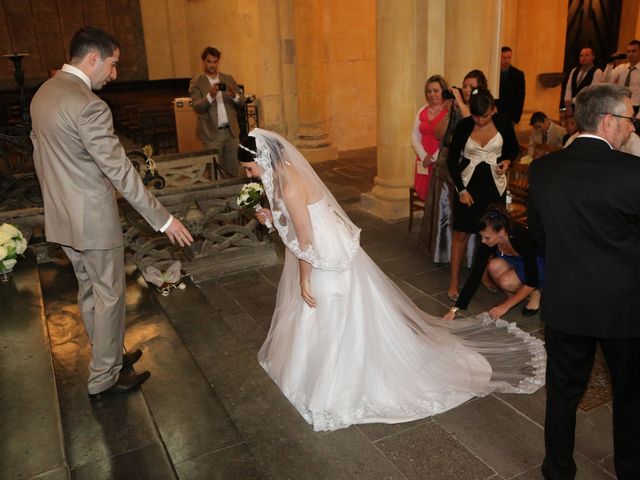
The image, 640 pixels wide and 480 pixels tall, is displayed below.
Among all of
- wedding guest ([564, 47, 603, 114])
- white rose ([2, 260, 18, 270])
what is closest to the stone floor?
white rose ([2, 260, 18, 270])

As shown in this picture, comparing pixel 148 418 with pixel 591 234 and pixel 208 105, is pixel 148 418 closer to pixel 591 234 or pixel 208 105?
pixel 591 234

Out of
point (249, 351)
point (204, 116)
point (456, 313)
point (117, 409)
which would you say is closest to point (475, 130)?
point (456, 313)

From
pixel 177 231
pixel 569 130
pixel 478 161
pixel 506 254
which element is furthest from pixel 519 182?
pixel 177 231

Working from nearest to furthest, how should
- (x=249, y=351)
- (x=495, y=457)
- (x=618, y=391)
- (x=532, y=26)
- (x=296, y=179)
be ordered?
(x=618, y=391), (x=495, y=457), (x=296, y=179), (x=249, y=351), (x=532, y=26)

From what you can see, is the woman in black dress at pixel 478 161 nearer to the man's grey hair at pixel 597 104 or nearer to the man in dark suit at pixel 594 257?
the man in dark suit at pixel 594 257

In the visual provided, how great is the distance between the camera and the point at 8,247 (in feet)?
14.9

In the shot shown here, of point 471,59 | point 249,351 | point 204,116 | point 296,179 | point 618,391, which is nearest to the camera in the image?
point 618,391

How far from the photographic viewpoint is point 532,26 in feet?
40.5

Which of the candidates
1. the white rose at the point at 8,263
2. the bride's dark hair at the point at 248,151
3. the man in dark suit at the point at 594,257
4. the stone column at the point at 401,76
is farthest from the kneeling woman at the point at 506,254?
the white rose at the point at 8,263

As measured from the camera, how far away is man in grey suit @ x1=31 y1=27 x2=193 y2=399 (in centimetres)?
300

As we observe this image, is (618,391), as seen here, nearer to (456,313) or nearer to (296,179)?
(296,179)

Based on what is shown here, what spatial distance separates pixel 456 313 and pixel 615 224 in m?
2.63

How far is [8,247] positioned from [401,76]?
15.1 feet

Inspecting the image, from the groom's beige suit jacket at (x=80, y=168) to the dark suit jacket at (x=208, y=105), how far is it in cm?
444
